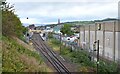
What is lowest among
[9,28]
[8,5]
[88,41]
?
[88,41]

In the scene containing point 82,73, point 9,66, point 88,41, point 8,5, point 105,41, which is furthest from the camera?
point 88,41

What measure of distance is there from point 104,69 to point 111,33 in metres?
9.87

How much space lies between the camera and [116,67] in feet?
78.2

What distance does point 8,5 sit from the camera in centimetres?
2748

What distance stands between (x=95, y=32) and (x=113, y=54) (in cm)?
947

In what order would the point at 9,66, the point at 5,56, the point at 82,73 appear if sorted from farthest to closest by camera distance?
the point at 82,73 < the point at 5,56 < the point at 9,66

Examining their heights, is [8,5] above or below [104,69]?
above

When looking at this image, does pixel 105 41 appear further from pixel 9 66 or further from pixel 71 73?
pixel 9 66

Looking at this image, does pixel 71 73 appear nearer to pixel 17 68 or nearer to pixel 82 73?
pixel 82 73

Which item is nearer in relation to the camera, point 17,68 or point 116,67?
point 17,68

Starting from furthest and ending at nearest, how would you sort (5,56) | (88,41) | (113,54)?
(88,41)
(113,54)
(5,56)

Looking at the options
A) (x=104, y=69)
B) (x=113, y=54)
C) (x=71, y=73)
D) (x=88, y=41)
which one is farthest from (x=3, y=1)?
(x=88, y=41)

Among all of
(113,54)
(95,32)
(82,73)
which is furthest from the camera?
(95,32)

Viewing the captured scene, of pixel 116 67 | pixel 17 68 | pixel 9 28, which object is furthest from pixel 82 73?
pixel 17 68
